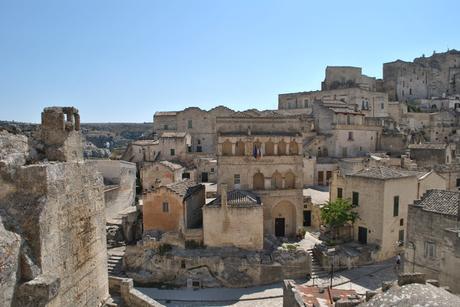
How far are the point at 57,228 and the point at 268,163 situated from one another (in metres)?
18.0

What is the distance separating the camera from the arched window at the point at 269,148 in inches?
938

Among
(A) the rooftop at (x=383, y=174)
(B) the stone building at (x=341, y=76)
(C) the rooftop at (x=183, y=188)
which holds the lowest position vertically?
(C) the rooftop at (x=183, y=188)

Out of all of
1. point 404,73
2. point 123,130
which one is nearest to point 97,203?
point 404,73

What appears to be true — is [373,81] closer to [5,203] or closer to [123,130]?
[123,130]

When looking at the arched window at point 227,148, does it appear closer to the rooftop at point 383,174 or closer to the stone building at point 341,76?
the rooftop at point 383,174

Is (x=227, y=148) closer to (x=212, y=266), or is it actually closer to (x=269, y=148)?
(x=269, y=148)

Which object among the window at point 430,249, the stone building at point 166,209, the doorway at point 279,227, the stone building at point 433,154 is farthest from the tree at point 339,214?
the stone building at point 433,154

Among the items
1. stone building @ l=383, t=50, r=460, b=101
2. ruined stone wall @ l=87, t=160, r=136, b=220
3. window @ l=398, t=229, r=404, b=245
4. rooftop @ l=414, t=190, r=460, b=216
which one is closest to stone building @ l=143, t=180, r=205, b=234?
ruined stone wall @ l=87, t=160, r=136, b=220

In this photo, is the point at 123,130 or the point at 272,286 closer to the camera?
the point at 272,286

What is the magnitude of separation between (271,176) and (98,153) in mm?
27622

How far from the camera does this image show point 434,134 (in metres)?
48.9

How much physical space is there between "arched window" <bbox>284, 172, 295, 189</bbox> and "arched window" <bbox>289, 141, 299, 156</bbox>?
1350mm

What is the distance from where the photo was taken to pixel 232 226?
20.6 meters

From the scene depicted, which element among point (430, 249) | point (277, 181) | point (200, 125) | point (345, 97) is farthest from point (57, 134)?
point (345, 97)
